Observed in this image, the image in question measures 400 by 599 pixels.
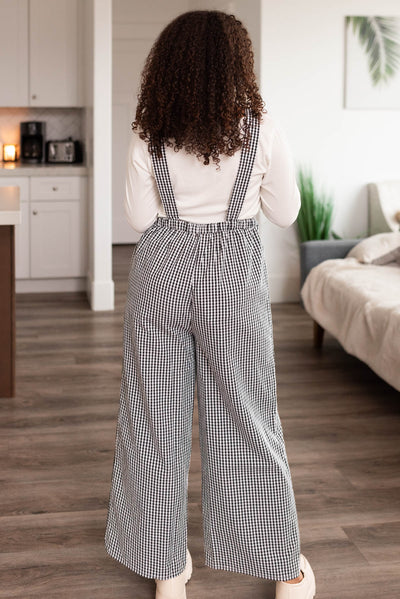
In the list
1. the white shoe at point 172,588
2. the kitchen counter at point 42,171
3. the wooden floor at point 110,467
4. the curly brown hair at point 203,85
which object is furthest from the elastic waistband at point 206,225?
the kitchen counter at point 42,171

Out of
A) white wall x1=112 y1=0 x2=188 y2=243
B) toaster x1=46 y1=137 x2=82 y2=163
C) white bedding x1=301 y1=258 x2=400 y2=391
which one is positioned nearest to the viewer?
white bedding x1=301 y1=258 x2=400 y2=391

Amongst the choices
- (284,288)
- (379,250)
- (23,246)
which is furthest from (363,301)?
(23,246)

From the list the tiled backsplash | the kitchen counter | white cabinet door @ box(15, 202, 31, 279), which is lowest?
white cabinet door @ box(15, 202, 31, 279)

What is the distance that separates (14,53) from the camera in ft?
20.5

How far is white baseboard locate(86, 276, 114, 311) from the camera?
578 cm

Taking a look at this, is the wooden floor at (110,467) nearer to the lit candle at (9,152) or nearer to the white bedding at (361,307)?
the white bedding at (361,307)

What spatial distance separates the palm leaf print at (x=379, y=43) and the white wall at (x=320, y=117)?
7 cm

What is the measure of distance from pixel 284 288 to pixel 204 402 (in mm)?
Result: 3938

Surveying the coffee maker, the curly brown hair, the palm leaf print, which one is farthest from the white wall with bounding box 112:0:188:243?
the curly brown hair

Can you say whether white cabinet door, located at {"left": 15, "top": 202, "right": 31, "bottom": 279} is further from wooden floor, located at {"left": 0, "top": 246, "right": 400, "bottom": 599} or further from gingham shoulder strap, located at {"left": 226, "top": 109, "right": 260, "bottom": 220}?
gingham shoulder strap, located at {"left": 226, "top": 109, "right": 260, "bottom": 220}

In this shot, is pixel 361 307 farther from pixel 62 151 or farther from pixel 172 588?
pixel 62 151

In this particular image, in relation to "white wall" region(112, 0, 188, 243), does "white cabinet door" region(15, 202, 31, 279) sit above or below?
below

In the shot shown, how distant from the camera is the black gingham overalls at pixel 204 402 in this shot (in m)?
1.97

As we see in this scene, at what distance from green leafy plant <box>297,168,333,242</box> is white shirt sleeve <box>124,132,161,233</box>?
3747 mm
